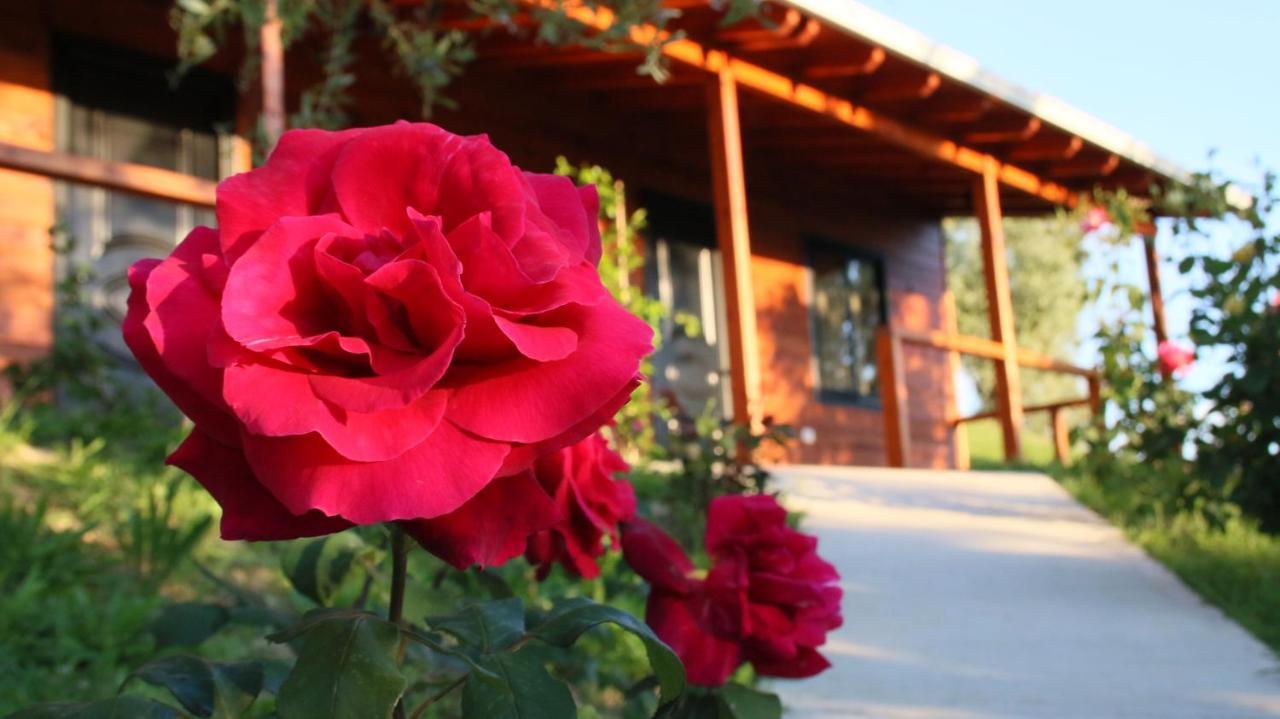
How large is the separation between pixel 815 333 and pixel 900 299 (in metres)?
1.60

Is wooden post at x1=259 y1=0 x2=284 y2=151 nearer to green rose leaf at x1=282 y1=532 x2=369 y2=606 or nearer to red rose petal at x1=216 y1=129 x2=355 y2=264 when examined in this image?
green rose leaf at x1=282 y1=532 x2=369 y2=606

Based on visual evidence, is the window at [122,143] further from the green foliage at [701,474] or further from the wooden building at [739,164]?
the green foliage at [701,474]

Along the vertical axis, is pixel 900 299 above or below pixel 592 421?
above

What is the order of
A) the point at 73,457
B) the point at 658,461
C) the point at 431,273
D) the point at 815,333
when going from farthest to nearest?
the point at 815,333 → the point at 658,461 → the point at 73,457 → the point at 431,273

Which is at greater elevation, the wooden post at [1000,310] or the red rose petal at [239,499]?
the wooden post at [1000,310]

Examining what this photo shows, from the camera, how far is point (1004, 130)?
952 centimetres

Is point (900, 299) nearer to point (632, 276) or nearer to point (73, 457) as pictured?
point (632, 276)

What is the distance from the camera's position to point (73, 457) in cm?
409

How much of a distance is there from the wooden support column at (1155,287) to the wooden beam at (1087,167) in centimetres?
70

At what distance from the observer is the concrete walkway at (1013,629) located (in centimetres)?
284

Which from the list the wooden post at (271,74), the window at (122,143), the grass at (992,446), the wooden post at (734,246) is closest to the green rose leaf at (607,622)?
the wooden post at (271,74)

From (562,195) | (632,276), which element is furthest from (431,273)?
(632,276)

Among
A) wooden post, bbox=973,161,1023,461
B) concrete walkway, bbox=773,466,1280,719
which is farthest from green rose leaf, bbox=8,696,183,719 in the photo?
wooden post, bbox=973,161,1023,461

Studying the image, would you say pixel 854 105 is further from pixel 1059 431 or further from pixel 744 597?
pixel 744 597
